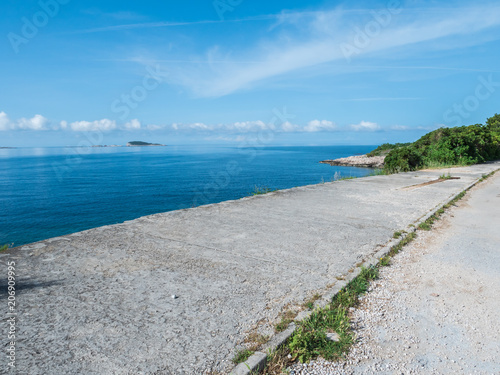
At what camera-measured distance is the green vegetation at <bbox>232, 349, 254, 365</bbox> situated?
255 cm

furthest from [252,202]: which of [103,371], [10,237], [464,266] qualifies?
[10,237]

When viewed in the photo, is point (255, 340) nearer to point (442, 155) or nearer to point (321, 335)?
point (321, 335)

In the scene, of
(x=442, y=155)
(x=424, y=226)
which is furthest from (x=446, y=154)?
(x=424, y=226)

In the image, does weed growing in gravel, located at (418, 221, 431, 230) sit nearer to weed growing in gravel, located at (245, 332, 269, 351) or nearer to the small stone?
the small stone

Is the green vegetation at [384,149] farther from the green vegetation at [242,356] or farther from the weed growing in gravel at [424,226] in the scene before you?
the green vegetation at [242,356]

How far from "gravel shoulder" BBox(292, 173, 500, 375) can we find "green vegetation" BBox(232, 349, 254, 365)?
1.27 feet

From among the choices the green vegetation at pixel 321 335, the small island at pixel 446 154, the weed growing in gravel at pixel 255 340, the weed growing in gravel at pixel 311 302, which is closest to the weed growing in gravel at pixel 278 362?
the green vegetation at pixel 321 335

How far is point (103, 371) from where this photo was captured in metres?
2.39

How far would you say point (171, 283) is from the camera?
Result: 385 centimetres

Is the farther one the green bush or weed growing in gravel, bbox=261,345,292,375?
the green bush

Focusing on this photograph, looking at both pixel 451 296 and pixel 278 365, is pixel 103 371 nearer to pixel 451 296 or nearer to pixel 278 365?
pixel 278 365

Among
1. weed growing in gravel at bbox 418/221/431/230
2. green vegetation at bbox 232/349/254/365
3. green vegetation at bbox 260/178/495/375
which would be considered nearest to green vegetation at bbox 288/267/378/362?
green vegetation at bbox 260/178/495/375

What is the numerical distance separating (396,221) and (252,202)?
3776mm

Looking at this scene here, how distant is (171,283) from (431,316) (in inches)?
115
